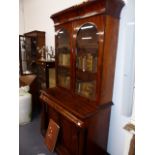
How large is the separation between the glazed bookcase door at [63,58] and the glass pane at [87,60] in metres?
0.24

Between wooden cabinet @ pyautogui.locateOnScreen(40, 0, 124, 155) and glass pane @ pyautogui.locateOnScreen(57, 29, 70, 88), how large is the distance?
0.02m

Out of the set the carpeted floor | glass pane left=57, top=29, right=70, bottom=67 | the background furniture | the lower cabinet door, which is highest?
glass pane left=57, top=29, right=70, bottom=67

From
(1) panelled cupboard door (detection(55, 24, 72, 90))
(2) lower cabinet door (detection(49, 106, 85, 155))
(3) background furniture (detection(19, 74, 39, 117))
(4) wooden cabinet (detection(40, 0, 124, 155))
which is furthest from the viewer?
(3) background furniture (detection(19, 74, 39, 117))

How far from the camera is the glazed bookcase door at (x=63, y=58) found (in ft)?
6.86

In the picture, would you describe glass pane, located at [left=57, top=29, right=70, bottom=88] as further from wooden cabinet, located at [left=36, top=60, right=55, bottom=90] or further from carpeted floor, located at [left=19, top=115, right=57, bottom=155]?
carpeted floor, located at [left=19, top=115, right=57, bottom=155]

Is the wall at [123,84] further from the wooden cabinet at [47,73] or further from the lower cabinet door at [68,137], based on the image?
the wooden cabinet at [47,73]

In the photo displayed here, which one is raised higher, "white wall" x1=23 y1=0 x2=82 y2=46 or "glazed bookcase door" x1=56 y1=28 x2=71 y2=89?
"white wall" x1=23 y1=0 x2=82 y2=46

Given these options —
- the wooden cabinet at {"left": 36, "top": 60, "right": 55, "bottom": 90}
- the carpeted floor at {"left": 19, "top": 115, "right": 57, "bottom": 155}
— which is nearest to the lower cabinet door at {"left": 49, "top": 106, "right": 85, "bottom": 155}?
the carpeted floor at {"left": 19, "top": 115, "right": 57, "bottom": 155}

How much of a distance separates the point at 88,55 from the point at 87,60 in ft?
0.21

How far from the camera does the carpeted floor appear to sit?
2.13 meters
